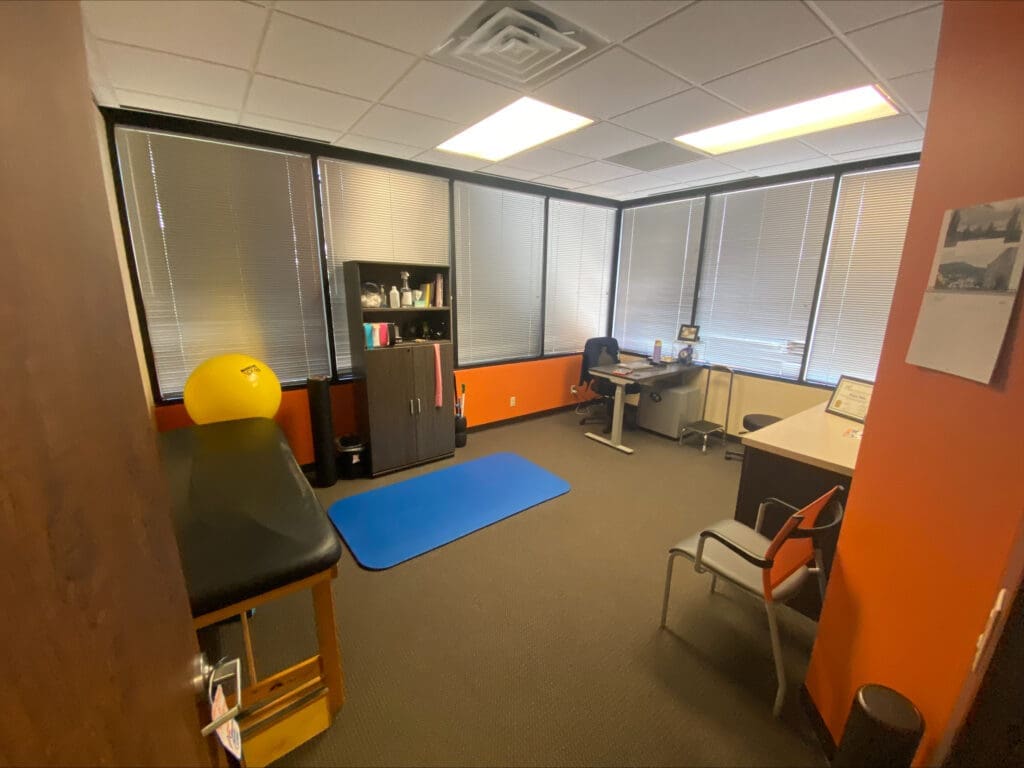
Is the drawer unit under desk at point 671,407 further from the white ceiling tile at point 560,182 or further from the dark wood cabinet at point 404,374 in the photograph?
the white ceiling tile at point 560,182

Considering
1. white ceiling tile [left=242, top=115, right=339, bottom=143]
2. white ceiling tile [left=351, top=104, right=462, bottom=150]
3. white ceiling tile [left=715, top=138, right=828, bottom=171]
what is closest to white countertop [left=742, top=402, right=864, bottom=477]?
white ceiling tile [left=715, top=138, right=828, bottom=171]

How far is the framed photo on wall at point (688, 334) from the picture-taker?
14.7 ft

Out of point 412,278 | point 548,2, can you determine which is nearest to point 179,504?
point 548,2

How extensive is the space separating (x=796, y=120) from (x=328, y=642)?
12.5 feet

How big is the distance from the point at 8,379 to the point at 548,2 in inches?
74.2

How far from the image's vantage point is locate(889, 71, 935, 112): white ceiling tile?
6.24 feet

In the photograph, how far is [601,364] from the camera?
189 inches

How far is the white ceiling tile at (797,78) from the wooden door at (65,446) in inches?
95.0

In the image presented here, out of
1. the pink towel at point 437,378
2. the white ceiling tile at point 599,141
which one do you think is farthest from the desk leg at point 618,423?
the white ceiling tile at point 599,141

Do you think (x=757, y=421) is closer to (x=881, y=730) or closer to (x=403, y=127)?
(x=881, y=730)

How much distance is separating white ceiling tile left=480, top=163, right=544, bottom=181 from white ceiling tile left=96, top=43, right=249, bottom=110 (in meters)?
1.92

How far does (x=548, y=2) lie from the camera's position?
4.92 feet

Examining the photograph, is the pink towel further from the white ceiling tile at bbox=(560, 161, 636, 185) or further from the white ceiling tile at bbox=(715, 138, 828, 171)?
the white ceiling tile at bbox=(715, 138, 828, 171)

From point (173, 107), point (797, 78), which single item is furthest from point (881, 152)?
point (173, 107)
